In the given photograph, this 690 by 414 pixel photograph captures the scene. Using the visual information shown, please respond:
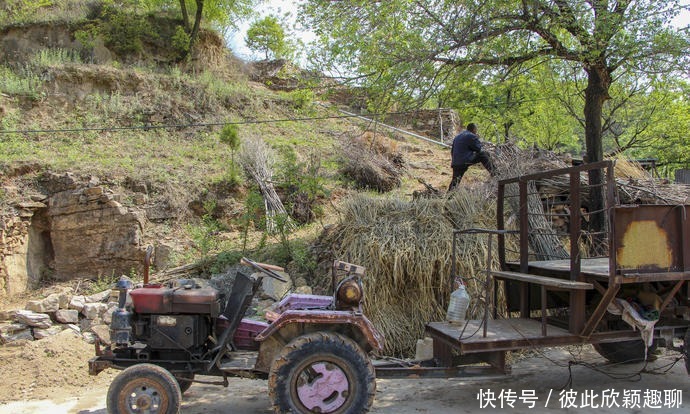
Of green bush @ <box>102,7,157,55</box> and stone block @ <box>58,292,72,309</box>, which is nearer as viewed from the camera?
stone block @ <box>58,292,72,309</box>

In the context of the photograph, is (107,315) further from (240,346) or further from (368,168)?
(368,168)

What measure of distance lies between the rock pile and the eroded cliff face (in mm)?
1472

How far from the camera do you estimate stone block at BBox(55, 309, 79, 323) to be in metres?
7.72

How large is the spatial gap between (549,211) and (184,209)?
7.31 metres

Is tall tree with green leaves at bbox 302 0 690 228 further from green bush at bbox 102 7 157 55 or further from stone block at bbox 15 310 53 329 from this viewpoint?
green bush at bbox 102 7 157 55

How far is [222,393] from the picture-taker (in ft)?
18.0

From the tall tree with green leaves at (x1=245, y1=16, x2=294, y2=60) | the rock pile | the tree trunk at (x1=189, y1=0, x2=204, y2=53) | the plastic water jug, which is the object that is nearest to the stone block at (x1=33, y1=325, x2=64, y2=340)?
the rock pile

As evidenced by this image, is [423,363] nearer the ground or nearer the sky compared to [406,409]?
nearer the sky

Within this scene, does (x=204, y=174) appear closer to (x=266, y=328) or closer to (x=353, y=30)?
(x=353, y=30)

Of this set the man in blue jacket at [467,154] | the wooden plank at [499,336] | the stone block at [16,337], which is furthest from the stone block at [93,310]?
the man in blue jacket at [467,154]

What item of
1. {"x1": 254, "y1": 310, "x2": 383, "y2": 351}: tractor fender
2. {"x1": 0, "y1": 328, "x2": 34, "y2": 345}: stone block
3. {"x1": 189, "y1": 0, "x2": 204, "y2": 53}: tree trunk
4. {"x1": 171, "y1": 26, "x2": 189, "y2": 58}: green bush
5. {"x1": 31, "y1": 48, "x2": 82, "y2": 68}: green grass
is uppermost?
{"x1": 189, "y1": 0, "x2": 204, "y2": 53}: tree trunk

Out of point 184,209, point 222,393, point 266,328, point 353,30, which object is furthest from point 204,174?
point 266,328

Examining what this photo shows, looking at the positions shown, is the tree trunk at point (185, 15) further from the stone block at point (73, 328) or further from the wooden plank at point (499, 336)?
the wooden plank at point (499, 336)

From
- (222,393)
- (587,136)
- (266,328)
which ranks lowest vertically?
(222,393)
